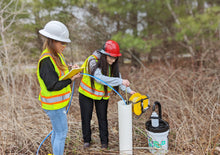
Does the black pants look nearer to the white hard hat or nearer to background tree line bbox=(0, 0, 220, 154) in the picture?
Answer: background tree line bbox=(0, 0, 220, 154)

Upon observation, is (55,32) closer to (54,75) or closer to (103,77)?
(54,75)

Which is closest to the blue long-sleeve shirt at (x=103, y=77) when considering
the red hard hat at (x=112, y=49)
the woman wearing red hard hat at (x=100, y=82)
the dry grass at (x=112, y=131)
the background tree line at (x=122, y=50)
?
the woman wearing red hard hat at (x=100, y=82)

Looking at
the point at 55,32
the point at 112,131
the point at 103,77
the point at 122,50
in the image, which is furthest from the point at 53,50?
the point at 122,50

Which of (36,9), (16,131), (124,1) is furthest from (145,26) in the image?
(16,131)

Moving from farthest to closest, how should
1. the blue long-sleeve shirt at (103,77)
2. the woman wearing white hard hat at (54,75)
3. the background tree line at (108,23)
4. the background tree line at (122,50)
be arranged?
the background tree line at (108,23) < the background tree line at (122,50) < the blue long-sleeve shirt at (103,77) < the woman wearing white hard hat at (54,75)

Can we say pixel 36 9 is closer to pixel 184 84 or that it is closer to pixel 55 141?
pixel 55 141

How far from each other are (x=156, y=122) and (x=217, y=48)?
4.10 metres

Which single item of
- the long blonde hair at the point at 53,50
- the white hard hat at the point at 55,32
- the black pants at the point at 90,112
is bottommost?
the black pants at the point at 90,112

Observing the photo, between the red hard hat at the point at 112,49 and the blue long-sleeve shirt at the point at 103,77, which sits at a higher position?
the red hard hat at the point at 112,49

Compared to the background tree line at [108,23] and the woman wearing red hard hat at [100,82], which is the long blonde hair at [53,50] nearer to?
the woman wearing red hard hat at [100,82]

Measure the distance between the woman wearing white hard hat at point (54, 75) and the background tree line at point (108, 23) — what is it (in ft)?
8.29

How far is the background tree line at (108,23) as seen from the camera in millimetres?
4570

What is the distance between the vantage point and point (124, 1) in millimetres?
5598

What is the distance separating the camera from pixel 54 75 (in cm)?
176
